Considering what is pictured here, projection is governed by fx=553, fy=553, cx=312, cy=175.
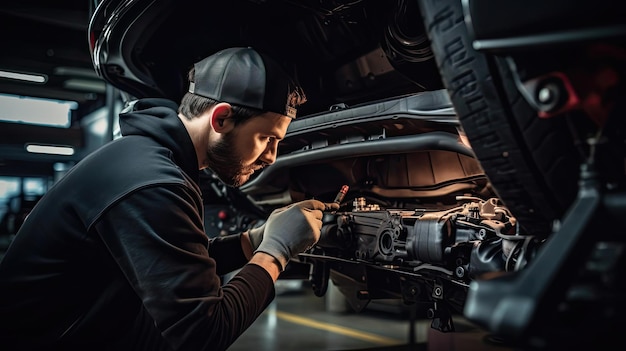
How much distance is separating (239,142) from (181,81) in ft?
2.53

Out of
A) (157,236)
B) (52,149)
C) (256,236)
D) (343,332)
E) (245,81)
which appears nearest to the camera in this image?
(157,236)

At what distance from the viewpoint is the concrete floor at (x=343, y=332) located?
3.04 metres

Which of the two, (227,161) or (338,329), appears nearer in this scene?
(227,161)

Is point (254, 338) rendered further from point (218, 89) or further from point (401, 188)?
point (218, 89)

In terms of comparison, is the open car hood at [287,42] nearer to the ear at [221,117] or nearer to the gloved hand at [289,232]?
the ear at [221,117]

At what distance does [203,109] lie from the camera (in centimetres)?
141

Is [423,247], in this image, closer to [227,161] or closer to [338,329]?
[227,161]

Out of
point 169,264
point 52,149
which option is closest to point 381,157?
point 169,264

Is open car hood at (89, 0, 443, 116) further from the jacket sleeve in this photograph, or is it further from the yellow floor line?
the yellow floor line

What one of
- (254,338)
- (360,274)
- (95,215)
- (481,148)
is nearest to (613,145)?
(481,148)

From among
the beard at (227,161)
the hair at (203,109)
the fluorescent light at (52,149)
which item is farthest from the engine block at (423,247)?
the fluorescent light at (52,149)

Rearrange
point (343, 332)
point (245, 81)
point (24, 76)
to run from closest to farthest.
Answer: point (245, 81), point (343, 332), point (24, 76)

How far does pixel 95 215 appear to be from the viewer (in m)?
1.18

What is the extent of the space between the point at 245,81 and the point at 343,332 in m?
3.05
